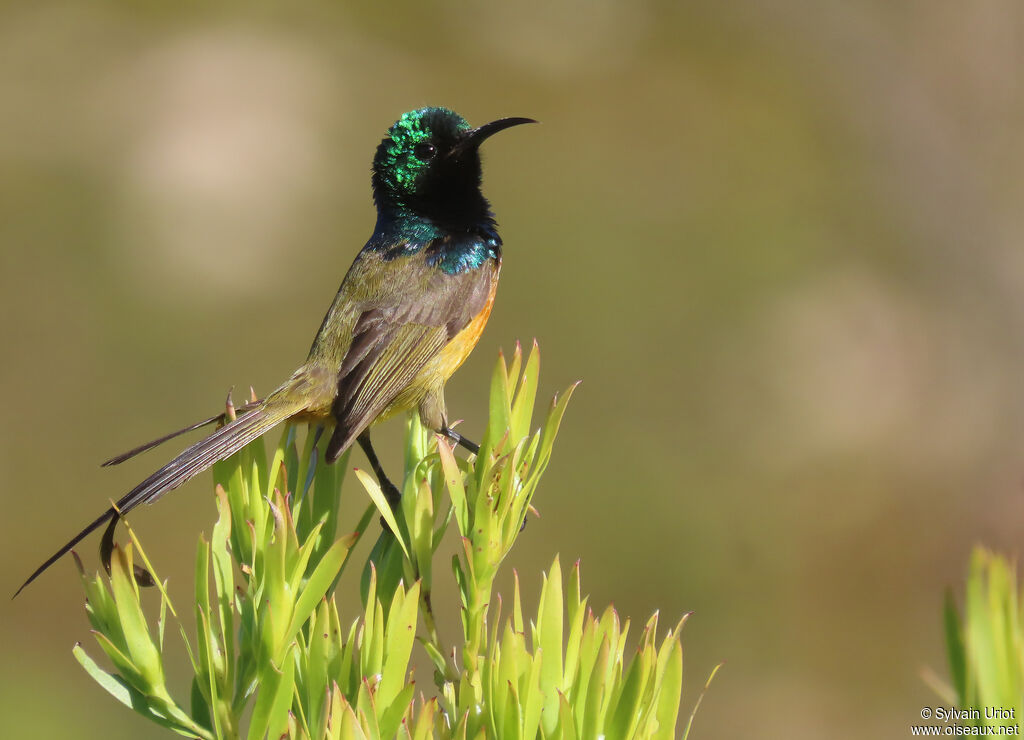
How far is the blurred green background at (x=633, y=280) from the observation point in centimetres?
689

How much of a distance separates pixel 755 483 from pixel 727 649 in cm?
128

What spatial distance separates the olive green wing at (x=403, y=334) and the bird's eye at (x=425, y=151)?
0.43 meters

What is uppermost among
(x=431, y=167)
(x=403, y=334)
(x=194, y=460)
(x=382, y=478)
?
(x=431, y=167)

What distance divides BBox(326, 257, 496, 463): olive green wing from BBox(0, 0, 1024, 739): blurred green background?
11.0ft

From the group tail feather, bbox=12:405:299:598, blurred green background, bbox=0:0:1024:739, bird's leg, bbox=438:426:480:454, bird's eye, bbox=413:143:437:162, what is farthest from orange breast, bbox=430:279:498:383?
blurred green background, bbox=0:0:1024:739

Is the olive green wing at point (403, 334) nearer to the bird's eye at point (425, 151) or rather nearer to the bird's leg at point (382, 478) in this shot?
the bird's leg at point (382, 478)

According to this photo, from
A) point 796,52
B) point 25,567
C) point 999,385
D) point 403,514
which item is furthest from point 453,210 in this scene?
point 796,52

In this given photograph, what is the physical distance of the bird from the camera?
2.77 meters

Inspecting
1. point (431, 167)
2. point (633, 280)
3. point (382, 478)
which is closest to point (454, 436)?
point (382, 478)

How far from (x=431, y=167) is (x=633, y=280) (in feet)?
15.8

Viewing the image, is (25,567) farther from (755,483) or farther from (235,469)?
(235,469)

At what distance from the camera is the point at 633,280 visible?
8.12 metres

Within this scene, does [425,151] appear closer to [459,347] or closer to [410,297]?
[410,297]

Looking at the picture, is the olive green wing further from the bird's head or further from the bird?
the bird's head
